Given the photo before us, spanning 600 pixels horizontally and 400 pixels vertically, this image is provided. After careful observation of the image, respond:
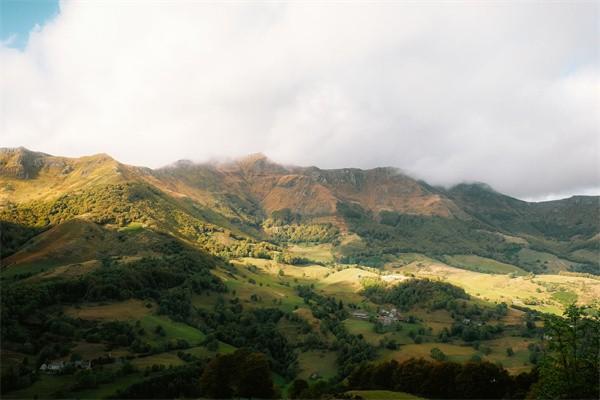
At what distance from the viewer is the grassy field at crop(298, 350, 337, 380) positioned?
479 feet

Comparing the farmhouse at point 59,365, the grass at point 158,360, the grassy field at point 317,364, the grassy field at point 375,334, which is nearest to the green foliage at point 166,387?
the grass at point 158,360

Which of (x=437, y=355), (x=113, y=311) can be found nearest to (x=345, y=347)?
(x=437, y=355)

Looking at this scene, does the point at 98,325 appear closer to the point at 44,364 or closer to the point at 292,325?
the point at 44,364

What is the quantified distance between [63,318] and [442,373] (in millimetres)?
108173

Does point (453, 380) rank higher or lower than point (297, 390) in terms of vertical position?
higher

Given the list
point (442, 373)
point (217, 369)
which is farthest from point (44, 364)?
point (442, 373)

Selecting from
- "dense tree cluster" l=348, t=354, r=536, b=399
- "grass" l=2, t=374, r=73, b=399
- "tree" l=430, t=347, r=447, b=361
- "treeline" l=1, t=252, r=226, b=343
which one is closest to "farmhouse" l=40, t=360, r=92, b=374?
"grass" l=2, t=374, r=73, b=399

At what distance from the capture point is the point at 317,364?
154375mm

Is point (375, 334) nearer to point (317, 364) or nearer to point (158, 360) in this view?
point (317, 364)

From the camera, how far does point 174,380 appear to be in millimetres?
99562

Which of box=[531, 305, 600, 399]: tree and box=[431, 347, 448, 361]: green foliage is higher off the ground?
box=[531, 305, 600, 399]: tree

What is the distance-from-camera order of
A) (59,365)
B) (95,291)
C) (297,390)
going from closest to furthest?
1. (297,390)
2. (59,365)
3. (95,291)

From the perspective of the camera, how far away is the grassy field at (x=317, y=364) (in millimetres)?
145875

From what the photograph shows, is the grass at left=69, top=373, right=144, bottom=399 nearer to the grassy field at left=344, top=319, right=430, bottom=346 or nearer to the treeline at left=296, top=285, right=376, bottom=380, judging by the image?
the treeline at left=296, top=285, right=376, bottom=380
